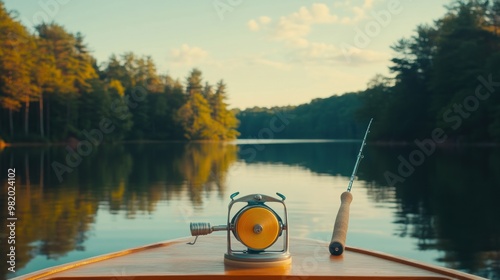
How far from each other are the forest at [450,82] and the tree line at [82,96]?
113ft

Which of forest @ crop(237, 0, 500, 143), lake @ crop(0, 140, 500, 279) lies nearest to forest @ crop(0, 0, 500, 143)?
forest @ crop(237, 0, 500, 143)

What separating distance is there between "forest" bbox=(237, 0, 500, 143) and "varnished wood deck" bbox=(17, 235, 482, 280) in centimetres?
5509

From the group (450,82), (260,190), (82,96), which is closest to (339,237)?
(260,190)

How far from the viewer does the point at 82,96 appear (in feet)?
279

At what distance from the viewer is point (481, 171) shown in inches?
1138

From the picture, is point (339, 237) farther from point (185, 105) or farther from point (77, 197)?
point (185, 105)

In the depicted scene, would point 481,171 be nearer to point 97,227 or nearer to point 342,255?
point 97,227

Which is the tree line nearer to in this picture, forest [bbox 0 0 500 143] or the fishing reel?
forest [bbox 0 0 500 143]

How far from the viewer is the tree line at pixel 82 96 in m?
70.2

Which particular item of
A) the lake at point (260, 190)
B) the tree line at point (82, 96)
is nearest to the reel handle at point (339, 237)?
the lake at point (260, 190)

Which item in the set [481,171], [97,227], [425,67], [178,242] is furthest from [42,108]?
[178,242]

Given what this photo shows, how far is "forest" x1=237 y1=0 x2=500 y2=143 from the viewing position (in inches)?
2435

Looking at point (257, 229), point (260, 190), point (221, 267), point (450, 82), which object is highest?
point (450, 82)

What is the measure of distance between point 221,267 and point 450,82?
67488 millimetres
